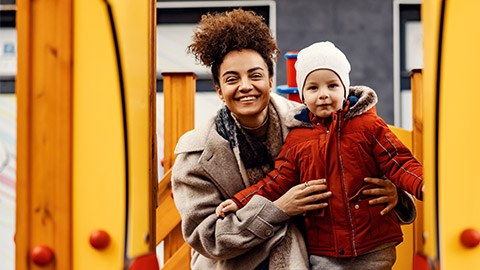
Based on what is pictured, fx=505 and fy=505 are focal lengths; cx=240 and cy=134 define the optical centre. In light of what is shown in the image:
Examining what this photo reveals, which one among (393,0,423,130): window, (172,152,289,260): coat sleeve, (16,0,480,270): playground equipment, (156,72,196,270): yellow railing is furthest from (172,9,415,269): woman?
(393,0,423,130): window

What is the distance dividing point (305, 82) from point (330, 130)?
19 cm

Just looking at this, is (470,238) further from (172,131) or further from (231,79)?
(172,131)

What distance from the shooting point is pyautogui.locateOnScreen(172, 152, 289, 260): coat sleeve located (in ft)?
5.48

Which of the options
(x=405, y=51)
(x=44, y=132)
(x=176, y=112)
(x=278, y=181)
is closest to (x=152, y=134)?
(x=44, y=132)

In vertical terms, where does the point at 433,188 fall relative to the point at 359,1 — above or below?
below

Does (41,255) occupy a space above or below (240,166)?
below

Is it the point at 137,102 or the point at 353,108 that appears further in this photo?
the point at 353,108

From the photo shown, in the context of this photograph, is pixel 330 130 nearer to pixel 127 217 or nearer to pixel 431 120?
pixel 431 120

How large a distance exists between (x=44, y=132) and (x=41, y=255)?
0.24 meters

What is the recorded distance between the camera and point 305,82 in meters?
1.70

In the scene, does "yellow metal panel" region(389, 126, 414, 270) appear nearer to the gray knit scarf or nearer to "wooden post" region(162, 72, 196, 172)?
the gray knit scarf

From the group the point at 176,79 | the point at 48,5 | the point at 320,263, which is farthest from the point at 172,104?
the point at 48,5

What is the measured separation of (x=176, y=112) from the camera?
288cm

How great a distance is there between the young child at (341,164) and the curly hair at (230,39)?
249 millimetres
